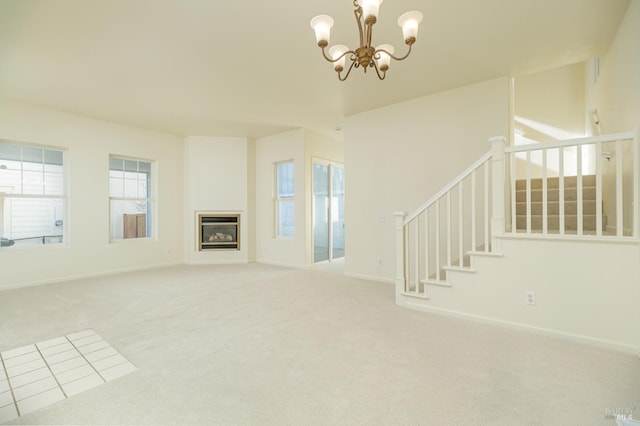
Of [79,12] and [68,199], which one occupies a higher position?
[79,12]

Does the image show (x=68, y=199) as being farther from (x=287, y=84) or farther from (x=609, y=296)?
(x=609, y=296)

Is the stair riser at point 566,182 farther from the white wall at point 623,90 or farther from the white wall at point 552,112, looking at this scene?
the white wall at point 552,112

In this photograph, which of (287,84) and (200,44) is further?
(287,84)

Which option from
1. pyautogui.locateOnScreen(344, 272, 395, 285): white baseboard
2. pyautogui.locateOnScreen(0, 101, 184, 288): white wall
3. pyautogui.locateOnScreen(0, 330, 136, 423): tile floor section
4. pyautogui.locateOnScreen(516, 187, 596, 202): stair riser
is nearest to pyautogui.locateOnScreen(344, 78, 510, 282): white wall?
pyautogui.locateOnScreen(344, 272, 395, 285): white baseboard

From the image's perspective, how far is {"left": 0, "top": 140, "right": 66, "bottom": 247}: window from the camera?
4445mm

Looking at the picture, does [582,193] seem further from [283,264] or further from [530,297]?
[283,264]

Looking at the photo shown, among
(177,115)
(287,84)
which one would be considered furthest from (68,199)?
(287,84)

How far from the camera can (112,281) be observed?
473 centimetres

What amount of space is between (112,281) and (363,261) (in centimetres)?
410

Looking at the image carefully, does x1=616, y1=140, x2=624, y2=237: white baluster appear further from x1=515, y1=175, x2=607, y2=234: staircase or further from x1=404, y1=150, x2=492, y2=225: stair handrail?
x1=404, y1=150, x2=492, y2=225: stair handrail

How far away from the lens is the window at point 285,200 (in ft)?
20.8

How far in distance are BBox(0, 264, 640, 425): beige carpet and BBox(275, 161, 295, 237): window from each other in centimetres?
282

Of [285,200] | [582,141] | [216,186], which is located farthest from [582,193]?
[216,186]

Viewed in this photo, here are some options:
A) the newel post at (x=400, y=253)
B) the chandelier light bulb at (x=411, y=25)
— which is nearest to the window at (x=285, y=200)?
the newel post at (x=400, y=253)
